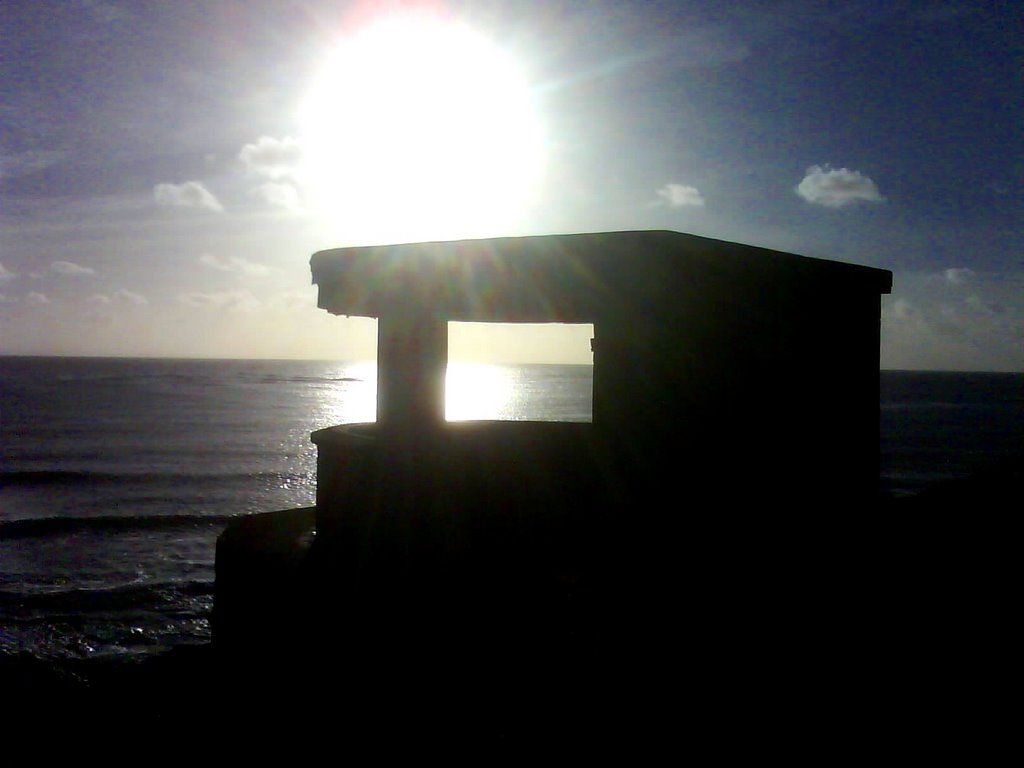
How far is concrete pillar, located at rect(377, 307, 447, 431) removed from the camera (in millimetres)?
8172

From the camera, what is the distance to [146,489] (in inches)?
1380

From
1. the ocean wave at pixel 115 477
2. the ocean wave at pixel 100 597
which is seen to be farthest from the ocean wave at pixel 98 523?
the ocean wave at pixel 115 477

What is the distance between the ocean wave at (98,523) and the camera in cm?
2700

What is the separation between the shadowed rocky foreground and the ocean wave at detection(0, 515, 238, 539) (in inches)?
810

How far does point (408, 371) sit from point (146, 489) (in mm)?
31175

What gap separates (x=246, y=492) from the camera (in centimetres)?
3488

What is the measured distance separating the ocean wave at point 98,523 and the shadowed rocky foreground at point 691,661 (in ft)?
67.5

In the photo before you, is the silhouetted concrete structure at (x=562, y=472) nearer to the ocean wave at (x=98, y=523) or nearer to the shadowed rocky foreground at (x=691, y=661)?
the shadowed rocky foreground at (x=691, y=661)

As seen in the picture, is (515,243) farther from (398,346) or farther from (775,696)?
(775,696)

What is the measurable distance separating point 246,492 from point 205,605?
16109 mm

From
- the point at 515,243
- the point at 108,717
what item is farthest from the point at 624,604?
the point at 108,717

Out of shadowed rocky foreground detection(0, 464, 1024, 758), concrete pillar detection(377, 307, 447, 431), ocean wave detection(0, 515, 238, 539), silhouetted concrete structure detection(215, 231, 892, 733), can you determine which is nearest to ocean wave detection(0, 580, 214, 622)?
ocean wave detection(0, 515, 238, 539)

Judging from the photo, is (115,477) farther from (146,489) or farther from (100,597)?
(100,597)

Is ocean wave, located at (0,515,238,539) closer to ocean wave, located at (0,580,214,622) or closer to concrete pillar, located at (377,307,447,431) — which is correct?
ocean wave, located at (0,580,214,622)
